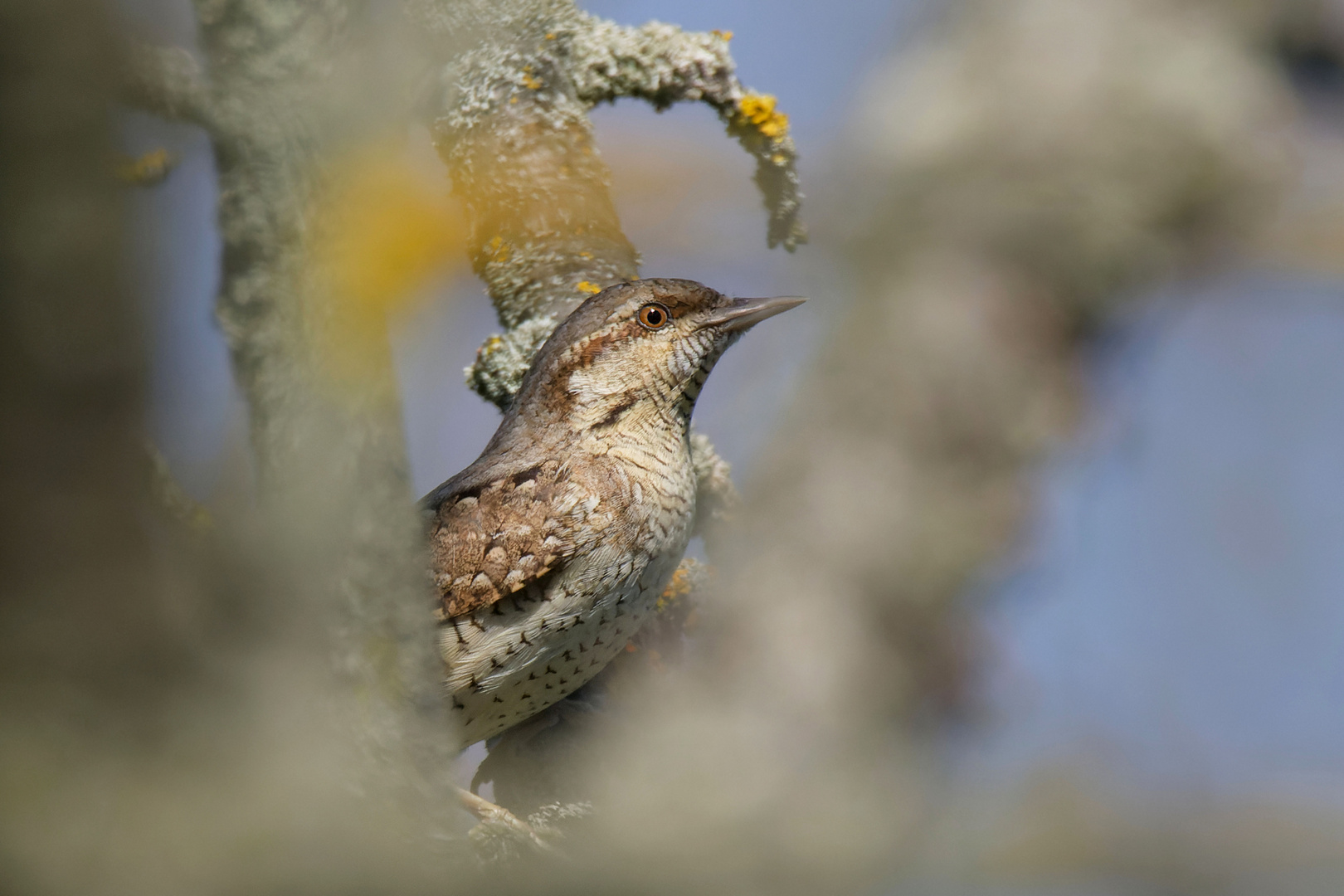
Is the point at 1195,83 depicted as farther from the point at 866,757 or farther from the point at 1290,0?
the point at 866,757

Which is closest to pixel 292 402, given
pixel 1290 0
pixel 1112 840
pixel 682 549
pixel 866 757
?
pixel 1112 840

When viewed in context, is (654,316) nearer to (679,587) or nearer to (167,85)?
(679,587)

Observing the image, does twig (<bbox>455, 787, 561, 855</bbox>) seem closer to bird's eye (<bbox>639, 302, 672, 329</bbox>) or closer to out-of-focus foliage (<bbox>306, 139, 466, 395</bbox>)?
out-of-focus foliage (<bbox>306, 139, 466, 395</bbox>)

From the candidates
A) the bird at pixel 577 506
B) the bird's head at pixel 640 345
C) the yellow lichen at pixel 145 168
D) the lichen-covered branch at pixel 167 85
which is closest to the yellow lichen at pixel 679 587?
the bird at pixel 577 506

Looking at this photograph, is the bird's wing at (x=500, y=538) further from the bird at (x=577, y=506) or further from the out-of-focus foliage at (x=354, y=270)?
the out-of-focus foliage at (x=354, y=270)

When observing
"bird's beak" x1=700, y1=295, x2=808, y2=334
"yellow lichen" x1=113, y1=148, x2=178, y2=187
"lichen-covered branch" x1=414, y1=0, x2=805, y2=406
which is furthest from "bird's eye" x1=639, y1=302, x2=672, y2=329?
"yellow lichen" x1=113, y1=148, x2=178, y2=187

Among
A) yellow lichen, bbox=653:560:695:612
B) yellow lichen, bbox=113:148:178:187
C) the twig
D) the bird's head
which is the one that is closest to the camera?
yellow lichen, bbox=113:148:178:187
